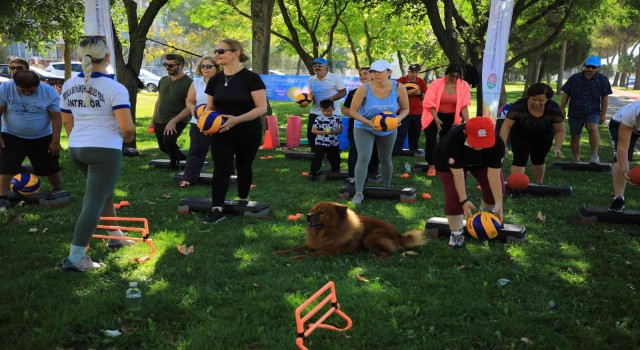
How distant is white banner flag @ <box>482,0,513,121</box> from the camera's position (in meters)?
10.4

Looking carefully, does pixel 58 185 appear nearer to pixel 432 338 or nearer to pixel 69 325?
pixel 69 325

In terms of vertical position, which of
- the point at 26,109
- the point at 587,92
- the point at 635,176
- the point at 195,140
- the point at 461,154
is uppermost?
the point at 587,92

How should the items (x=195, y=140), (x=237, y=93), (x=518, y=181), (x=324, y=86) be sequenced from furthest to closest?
(x=324, y=86) → (x=195, y=140) → (x=518, y=181) → (x=237, y=93)

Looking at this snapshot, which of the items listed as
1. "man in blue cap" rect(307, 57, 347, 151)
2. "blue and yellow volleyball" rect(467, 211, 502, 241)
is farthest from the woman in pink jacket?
"blue and yellow volleyball" rect(467, 211, 502, 241)

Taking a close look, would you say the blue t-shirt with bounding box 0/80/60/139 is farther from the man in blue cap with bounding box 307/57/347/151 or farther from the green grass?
the man in blue cap with bounding box 307/57/347/151

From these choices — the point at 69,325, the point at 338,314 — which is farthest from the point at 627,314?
the point at 69,325

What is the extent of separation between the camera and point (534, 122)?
7.15 m

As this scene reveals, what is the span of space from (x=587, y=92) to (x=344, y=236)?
706 cm

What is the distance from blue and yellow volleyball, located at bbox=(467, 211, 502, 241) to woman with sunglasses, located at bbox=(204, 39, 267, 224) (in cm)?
251

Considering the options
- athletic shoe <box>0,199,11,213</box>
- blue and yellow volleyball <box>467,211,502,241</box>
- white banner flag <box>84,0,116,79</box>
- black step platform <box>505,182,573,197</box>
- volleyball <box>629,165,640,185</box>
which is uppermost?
white banner flag <box>84,0,116,79</box>

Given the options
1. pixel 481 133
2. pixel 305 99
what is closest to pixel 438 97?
pixel 305 99

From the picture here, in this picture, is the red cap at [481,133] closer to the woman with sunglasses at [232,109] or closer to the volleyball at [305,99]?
the woman with sunglasses at [232,109]

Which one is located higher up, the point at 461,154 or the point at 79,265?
the point at 461,154

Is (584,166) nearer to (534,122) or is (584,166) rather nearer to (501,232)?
(534,122)
